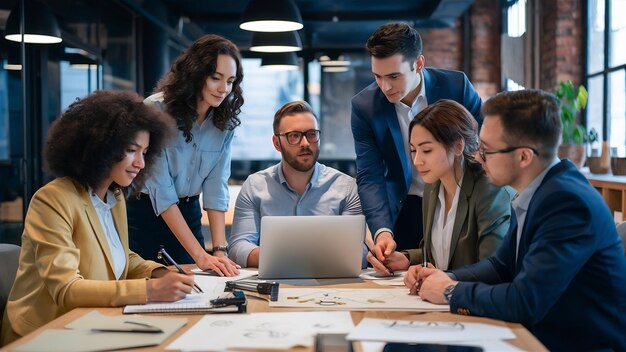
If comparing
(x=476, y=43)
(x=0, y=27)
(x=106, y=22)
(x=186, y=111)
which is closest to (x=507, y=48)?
(x=476, y=43)

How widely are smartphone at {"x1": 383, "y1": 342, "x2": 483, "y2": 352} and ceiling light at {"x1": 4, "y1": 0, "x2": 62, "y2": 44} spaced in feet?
13.4

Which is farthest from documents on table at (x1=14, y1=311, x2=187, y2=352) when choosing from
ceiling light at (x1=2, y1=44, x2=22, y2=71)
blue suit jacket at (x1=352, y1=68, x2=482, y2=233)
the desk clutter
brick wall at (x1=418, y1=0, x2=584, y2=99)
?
brick wall at (x1=418, y1=0, x2=584, y2=99)

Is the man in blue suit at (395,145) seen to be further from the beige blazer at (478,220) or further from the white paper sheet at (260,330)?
the white paper sheet at (260,330)

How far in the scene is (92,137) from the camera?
82.3 inches

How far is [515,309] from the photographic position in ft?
5.57

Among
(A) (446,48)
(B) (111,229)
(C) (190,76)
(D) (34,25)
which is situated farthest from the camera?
(A) (446,48)

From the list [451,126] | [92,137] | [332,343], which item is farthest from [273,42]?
[332,343]

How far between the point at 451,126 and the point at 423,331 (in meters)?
1.01

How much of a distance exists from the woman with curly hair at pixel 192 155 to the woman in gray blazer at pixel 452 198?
783 mm

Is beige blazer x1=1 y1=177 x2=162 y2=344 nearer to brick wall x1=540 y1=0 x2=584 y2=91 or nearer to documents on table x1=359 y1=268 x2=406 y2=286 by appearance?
documents on table x1=359 y1=268 x2=406 y2=286

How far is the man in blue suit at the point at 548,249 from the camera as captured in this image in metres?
1.69

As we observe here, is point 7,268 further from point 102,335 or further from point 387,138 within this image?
point 387,138

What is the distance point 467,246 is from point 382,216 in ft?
1.73

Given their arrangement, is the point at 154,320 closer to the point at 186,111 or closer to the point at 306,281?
the point at 306,281
